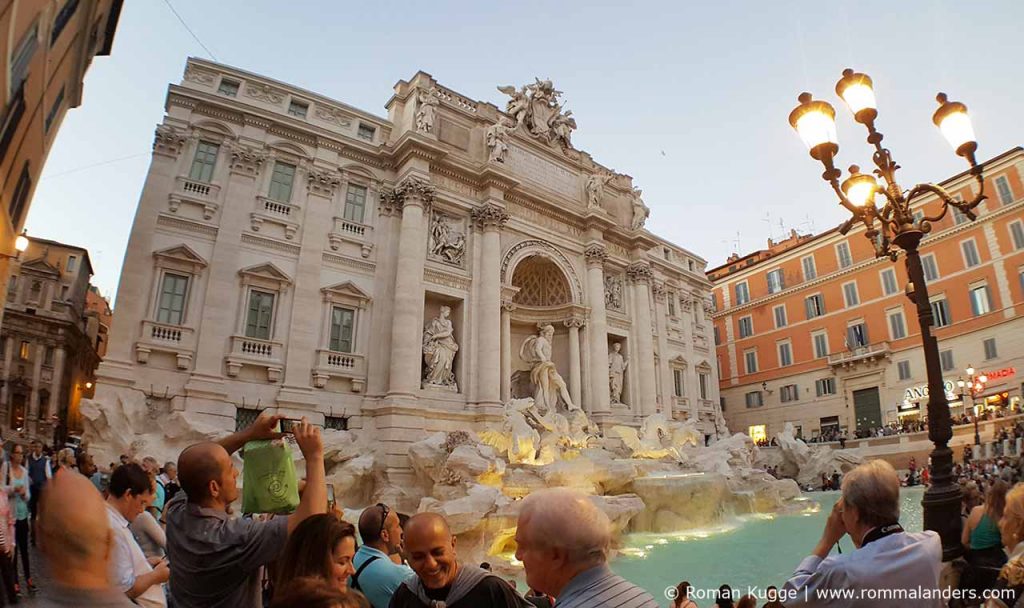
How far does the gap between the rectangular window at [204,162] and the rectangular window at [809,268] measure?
2960 cm

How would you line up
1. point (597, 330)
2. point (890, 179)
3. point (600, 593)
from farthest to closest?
1. point (597, 330)
2. point (890, 179)
3. point (600, 593)

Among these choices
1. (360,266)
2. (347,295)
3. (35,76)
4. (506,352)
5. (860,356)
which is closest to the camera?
(35,76)

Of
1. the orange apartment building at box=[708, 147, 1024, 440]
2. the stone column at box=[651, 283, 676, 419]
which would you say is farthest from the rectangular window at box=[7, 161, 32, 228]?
the orange apartment building at box=[708, 147, 1024, 440]

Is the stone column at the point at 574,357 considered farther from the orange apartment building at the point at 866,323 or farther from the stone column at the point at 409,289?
the orange apartment building at the point at 866,323

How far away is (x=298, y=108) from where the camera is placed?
1617cm

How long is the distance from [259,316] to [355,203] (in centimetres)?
438

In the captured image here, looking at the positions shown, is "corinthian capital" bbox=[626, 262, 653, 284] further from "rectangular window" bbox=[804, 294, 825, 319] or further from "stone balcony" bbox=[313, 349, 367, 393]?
"rectangular window" bbox=[804, 294, 825, 319]

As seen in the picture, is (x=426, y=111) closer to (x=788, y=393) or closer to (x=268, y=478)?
(x=268, y=478)

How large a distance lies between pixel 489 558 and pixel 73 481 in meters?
8.32

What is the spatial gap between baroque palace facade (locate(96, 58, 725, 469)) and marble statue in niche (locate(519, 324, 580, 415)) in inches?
7.5

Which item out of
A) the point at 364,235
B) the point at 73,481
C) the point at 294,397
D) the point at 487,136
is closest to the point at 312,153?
the point at 364,235

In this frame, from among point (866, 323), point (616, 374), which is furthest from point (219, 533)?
point (866, 323)

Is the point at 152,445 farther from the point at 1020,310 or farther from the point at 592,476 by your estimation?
the point at 1020,310

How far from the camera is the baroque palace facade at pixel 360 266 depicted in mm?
13234
